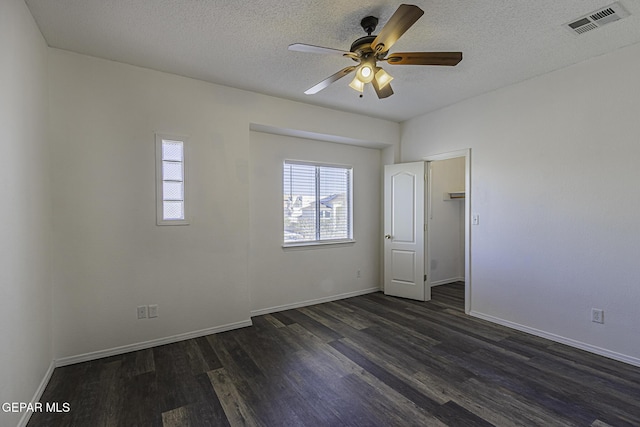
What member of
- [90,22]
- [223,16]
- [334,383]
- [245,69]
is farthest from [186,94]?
[334,383]

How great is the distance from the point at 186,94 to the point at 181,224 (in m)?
1.43

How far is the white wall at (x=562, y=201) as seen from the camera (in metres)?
2.69

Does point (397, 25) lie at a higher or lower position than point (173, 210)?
higher

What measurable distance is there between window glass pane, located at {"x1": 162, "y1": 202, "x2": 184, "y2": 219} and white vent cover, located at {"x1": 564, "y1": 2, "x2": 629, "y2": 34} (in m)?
3.85

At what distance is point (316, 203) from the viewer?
4512 mm

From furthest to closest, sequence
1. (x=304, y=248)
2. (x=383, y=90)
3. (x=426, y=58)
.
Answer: (x=304, y=248) → (x=383, y=90) → (x=426, y=58)

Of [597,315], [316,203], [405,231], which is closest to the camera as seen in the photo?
[597,315]

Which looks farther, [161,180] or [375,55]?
[161,180]

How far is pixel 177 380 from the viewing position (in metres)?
2.43

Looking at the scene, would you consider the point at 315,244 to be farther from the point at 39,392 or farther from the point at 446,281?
the point at 39,392

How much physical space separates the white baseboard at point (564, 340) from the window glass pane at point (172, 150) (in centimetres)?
411

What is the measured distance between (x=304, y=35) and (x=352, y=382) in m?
2.88

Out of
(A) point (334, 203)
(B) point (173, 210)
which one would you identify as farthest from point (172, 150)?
(A) point (334, 203)

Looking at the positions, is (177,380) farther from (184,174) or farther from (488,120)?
(488,120)
